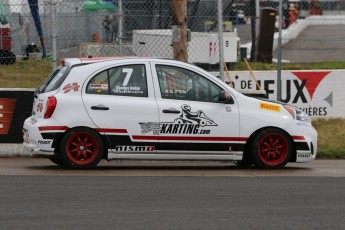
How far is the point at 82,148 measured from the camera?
12.1 m

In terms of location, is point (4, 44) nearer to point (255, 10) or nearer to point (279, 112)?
point (279, 112)

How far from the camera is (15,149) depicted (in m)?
14.2

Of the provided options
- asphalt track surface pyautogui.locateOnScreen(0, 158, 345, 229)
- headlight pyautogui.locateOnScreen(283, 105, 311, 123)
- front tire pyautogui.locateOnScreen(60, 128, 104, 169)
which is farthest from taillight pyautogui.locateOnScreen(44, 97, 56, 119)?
headlight pyautogui.locateOnScreen(283, 105, 311, 123)

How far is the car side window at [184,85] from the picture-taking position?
12391 mm

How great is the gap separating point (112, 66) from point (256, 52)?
11.4 metres

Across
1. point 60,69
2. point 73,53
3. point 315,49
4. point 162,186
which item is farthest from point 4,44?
point 315,49

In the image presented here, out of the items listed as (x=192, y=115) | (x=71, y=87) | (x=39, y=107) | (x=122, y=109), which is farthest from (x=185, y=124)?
(x=39, y=107)

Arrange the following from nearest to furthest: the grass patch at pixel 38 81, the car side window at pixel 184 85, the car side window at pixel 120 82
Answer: the car side window at pixel 120 82 → the car side window at pixel 184 85 → the grass patch at pixel 38 81

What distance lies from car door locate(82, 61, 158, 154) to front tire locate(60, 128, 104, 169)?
162mm

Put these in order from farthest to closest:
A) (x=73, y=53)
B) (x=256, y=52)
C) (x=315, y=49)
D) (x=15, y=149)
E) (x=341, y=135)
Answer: (x=315, y=49)
(x=256, y=52)
(x=73, y=53)
(x=341, y=135)
(x=15, y=149)

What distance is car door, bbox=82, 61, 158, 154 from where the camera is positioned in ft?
39.8

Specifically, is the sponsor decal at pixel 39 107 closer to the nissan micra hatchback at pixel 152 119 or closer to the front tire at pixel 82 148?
the nissan micra hatchback at pixel 152 119

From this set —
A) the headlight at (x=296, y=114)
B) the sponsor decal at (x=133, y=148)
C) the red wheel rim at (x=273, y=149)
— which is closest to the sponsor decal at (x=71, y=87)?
the sponsor decal at (x=133, y=148)

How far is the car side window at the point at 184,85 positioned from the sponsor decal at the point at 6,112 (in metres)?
2.96
